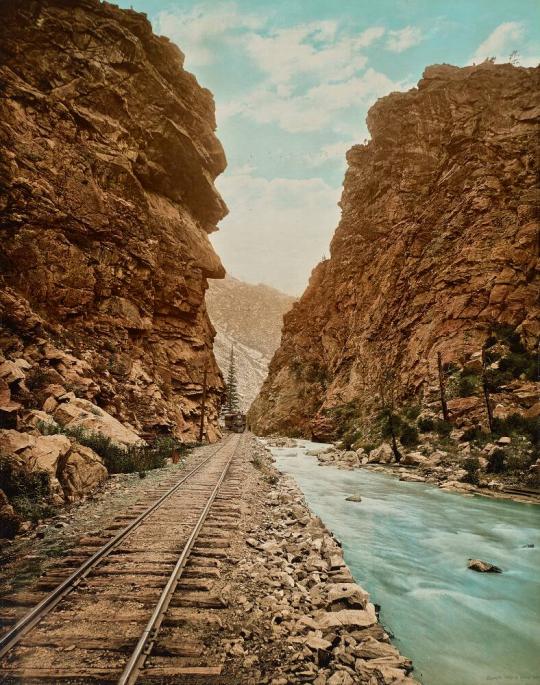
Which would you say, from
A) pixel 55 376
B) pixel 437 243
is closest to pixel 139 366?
pixel 55 376

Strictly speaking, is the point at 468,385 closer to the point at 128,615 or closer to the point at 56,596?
the point at 128,615

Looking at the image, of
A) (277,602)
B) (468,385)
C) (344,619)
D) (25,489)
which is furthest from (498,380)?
(25,489)

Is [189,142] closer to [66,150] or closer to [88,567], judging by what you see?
[66,150]

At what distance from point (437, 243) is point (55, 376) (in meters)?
37.6

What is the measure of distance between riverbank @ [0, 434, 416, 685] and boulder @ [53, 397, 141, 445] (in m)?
6.15

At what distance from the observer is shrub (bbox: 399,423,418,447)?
2517 centimetres

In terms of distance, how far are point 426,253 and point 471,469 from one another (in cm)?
2836

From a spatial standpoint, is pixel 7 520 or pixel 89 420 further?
pixel 89 420

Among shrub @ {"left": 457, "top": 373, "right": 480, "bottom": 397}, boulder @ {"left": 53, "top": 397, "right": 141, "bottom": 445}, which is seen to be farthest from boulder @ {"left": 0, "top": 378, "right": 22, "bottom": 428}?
shrub @ {"left": 457, "top": 373, "right": 480, "bottom": 397}

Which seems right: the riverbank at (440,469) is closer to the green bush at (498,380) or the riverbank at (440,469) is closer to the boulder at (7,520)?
the green bush at (498,380)

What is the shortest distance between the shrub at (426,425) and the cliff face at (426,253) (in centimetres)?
236

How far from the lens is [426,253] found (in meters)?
39.9

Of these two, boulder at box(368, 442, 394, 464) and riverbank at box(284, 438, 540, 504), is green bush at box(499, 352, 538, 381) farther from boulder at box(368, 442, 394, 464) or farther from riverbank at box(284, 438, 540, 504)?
boulder at box(368, 442, 394, 464)

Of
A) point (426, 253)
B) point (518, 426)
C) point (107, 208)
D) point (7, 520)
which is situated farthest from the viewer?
point (426, 253)
